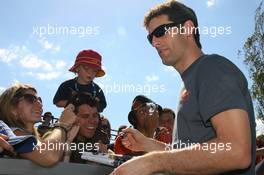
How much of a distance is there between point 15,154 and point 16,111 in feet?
3.71

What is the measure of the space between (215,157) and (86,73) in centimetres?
356

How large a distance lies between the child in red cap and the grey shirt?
2905 millimetres

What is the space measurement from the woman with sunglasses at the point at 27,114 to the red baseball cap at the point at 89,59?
1346mm

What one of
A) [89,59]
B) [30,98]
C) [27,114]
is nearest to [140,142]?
[27,114]

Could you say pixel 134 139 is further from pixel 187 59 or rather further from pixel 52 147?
pixel 187 59

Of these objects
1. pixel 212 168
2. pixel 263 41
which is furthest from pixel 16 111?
pixel 263 41

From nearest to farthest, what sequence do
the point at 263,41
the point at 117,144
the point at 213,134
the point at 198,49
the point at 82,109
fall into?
the point at 213,134 < the point at 198,49 < the point at 117,144 < the point at 82,109 < the point at 263,41

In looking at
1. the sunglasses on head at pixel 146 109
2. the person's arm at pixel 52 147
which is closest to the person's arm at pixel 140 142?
the person's arm at pixel 52 147

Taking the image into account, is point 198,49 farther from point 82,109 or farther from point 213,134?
point 82,109

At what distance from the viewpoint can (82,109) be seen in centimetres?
486

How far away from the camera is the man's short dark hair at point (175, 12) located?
2.61 m

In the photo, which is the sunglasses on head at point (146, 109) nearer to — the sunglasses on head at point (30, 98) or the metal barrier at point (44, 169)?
the sunglasses on head at point (30, 98)

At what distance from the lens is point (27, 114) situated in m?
3.70

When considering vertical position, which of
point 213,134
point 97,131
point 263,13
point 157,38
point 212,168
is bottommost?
point 212,168
